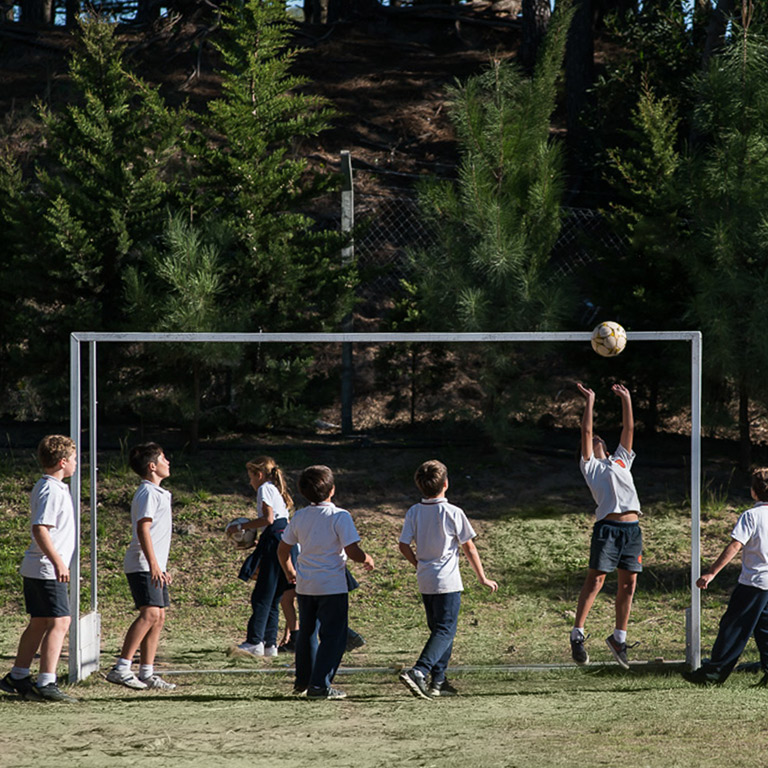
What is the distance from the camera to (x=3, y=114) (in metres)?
19.7

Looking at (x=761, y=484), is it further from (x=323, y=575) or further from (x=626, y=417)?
(x=323, y=575)

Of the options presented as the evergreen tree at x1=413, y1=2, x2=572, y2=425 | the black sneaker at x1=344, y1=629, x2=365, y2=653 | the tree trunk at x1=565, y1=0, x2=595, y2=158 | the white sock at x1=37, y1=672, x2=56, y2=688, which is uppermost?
the tree trunk at x1=565, y1=0, x2=595, y2=158

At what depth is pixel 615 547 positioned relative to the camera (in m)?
6.85

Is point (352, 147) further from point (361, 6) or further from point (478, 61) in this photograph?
point (361, 6)

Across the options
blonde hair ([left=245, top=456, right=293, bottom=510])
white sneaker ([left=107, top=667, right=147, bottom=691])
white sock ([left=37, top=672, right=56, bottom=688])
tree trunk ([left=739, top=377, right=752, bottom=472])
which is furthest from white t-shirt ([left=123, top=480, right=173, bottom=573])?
tree trunk ([left=739, top=377, right=752, bottom=472])

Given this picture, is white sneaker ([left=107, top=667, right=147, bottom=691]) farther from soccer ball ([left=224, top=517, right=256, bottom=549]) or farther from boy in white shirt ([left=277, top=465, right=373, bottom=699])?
soccer ball ([left=224, top=517, right=256, bottom=549])

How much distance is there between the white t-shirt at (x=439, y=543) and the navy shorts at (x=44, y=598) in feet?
6.44

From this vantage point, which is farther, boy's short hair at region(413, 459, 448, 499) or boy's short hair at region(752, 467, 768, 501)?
boy's short hair at region(752, 467, 768, 501)

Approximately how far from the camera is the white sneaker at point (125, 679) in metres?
6.27

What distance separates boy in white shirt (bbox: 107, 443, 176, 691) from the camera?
620 cm

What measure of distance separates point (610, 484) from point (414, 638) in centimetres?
216

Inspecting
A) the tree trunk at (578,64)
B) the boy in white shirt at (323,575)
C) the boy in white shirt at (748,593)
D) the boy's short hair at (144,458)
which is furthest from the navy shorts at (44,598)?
the tree trunk at (578,64)

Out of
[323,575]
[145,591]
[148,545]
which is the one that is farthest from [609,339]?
[145,591]

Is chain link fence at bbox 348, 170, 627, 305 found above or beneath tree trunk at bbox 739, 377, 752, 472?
above
